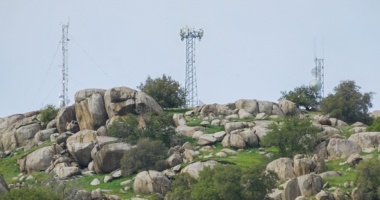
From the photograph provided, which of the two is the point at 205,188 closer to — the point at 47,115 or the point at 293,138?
the point at 293,138

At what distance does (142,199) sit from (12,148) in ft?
144

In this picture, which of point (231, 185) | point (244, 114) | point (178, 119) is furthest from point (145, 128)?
point (231, 185)

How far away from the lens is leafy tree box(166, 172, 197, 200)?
90750 mm

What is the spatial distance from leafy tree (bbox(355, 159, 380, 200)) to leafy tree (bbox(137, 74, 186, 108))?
170 ft

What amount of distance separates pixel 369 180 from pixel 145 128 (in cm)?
3898

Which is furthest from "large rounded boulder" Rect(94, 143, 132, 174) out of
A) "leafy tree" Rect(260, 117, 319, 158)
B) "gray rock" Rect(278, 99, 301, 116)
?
"gray rock" Rect(278, 99, 301, 116)

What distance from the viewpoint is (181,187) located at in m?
91.8

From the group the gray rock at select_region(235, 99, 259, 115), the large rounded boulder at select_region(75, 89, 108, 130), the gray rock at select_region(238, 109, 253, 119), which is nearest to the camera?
the large rounded boulder at select_region(75, 89, 108, 130)

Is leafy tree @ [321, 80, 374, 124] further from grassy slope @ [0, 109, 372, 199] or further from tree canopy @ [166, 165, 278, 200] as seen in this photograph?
tree canopy @ [166, 165, 278, 200]

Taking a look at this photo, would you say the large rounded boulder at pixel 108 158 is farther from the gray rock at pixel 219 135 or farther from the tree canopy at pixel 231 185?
the tree canopy at pixel 231 185

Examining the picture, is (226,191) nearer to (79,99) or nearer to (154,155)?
(154,155)

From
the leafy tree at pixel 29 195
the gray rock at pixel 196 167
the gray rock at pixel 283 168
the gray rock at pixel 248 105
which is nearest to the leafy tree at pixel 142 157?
the gray rock at pixel 196 167

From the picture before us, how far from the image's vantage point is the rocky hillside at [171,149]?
96.2m

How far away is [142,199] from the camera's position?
310 feet
